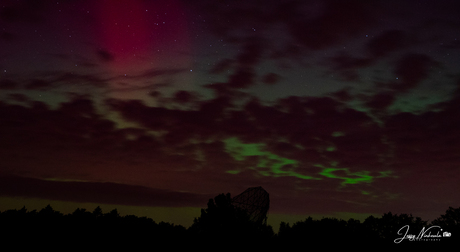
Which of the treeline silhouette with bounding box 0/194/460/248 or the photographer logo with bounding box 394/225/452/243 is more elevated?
the photographer logo with bounding box 394/225/452/243

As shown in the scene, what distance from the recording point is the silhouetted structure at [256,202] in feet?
175

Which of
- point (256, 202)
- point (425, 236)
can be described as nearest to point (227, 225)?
point (256, 202)

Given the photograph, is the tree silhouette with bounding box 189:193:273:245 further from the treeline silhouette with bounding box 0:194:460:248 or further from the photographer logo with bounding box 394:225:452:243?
the photographer logo with bounding box 394:225:452:243

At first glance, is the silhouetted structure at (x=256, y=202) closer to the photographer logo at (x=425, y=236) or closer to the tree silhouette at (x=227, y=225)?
the tree silhouette at (x=227, y=225)

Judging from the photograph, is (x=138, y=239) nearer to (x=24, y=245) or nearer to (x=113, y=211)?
(x=24, y=245)

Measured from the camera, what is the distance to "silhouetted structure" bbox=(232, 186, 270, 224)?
5334 cm

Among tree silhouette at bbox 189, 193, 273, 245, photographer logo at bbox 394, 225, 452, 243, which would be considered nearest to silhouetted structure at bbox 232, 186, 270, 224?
tree silhouette at bbox 189, 193, 273, 245

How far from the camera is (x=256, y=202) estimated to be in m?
53.4

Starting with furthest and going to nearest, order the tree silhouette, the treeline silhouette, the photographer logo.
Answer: the photographer logo → the tree silhouette → the treeline silhouette

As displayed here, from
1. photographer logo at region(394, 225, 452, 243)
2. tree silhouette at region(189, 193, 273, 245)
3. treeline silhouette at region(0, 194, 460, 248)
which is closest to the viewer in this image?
treeline silhouette at region(0, 194, 460, 248)

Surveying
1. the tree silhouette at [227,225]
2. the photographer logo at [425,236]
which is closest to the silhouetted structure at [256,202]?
the tree silhouette at [227,225]

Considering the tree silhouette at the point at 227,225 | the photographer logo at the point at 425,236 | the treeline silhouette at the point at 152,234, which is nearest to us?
the treeline silhouette at the point at 152,234

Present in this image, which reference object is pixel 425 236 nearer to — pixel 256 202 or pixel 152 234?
pixel 256 202

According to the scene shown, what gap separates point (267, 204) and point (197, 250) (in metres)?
11.7
